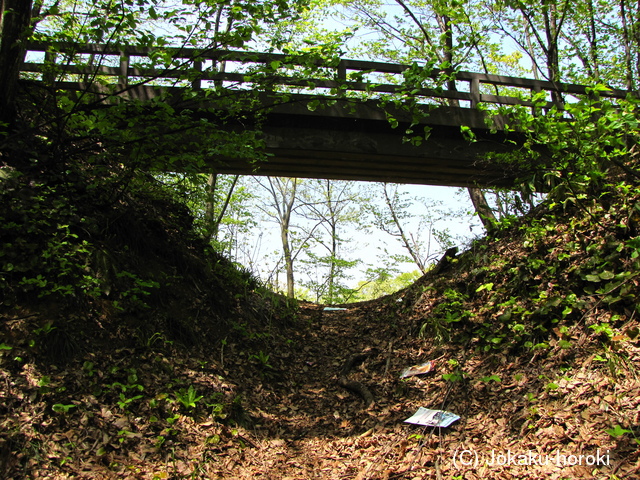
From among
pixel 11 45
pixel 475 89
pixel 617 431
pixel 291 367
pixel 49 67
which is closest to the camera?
pixel 617 431

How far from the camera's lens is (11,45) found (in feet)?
16.4

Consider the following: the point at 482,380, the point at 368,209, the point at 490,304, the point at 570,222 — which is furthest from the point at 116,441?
the point at 368,209

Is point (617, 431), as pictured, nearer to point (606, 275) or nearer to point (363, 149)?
point (606, 275)

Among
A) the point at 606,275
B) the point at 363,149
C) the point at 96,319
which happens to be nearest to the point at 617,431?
the point at 606,275

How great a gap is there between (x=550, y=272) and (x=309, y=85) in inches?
150

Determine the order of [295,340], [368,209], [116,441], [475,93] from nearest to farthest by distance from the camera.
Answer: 1. [116,441]
2. [295,340]
3. [475,93]
4. [368,209]

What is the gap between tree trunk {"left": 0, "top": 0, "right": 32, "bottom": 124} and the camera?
16.0ft

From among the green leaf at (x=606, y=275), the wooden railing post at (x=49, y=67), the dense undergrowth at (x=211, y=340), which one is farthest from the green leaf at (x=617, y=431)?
the wooden railing post at (x=49, y=67)

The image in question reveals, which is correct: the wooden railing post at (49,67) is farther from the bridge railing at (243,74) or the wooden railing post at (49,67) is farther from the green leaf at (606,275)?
the green leaf at (606,275)

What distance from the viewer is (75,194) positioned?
220 inches

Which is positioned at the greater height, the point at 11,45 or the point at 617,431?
the point at 11,45

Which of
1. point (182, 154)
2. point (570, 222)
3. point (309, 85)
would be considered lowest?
point (570, 222)

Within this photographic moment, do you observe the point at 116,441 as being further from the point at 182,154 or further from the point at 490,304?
the point at 490,304

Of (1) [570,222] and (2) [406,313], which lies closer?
(1) [570,222]
